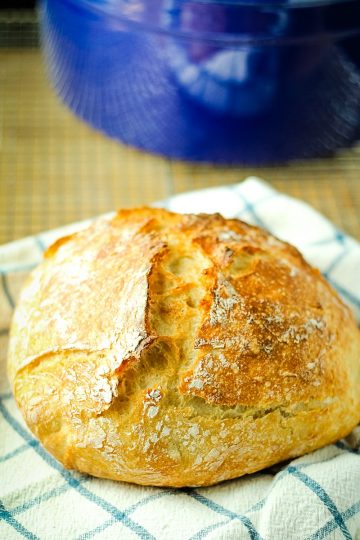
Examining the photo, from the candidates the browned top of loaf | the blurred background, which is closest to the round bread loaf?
the browned top of loaf

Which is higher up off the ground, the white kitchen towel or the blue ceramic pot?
the blue ceramic pot

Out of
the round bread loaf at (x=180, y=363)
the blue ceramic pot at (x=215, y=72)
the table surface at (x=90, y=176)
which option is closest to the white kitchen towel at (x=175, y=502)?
the round bread loaf at (x=180, y=363)

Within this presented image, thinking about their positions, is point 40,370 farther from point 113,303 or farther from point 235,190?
point 235,190

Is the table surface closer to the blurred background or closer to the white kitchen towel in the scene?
the blurred background

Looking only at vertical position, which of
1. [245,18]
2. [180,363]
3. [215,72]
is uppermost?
[245,18]

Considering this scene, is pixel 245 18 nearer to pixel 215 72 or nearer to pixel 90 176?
pixel 215 72

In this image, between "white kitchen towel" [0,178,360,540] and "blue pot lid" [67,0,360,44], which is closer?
"white kitchen towel" [0,178,360,540]

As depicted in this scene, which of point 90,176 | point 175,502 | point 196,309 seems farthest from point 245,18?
point 175,502

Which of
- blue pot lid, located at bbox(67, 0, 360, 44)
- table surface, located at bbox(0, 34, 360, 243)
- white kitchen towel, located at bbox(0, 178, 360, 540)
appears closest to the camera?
white kitchen towel, located at bbox(0, 178, 360, 540)
